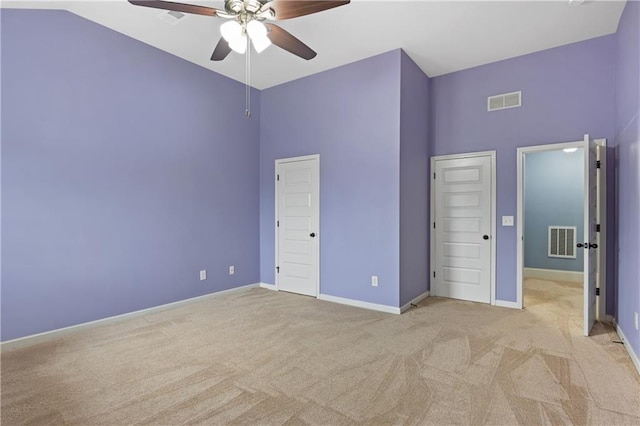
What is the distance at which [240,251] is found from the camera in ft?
16.3

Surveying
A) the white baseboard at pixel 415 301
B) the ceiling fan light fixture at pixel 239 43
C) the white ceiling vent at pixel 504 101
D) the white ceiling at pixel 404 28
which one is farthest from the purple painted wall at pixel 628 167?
the ceiling fan light fixture at pixel 239 43

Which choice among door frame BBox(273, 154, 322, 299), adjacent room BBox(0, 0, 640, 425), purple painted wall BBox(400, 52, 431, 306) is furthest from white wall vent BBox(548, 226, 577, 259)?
door frame BBox(273, 154, 322, 299)

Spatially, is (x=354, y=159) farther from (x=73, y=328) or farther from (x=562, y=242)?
(x=562, y=242)

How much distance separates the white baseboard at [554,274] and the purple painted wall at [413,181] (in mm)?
2490

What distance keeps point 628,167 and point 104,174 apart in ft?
16.7

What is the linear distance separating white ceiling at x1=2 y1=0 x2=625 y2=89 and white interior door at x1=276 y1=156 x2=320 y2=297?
149 cm

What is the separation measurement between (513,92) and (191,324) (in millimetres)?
4804

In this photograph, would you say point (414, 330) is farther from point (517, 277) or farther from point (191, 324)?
point (191, 324)

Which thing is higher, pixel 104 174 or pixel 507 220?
pixel 104 174

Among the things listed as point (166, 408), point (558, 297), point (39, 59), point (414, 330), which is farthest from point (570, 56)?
point (39, 59)

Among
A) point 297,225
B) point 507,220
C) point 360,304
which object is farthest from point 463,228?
point 297,225

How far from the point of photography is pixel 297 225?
4875 millimetres

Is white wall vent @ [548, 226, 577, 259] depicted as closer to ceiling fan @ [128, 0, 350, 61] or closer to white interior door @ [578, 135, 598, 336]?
white interior door @ [578, 135, 598, 336]

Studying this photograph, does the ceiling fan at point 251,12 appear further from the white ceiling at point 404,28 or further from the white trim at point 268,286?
the white trim at point 268,286
